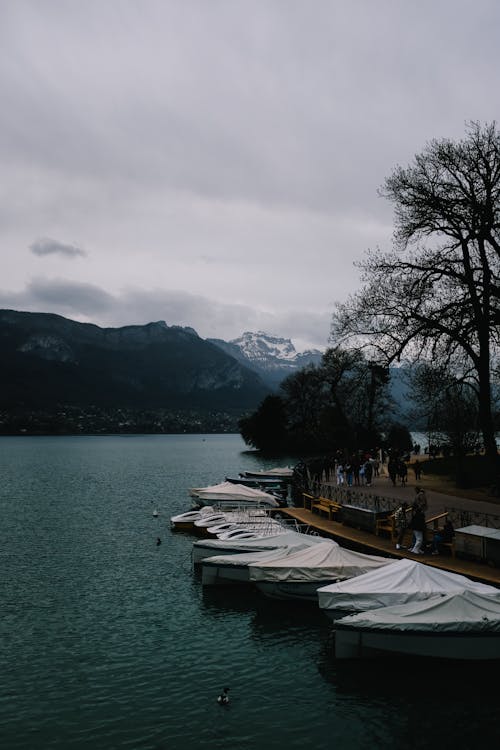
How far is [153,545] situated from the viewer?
119 feet

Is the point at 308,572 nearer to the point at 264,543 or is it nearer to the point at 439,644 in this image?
the point at 264,543

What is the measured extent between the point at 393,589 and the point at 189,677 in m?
7.02

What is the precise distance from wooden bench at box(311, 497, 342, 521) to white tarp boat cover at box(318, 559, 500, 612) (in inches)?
617

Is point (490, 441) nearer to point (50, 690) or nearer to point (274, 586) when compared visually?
point (274, 586)

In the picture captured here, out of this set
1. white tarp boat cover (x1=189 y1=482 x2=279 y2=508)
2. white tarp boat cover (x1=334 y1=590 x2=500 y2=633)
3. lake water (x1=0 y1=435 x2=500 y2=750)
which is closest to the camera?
lake water (x1=0 y1=435 x2=500 y2=750)

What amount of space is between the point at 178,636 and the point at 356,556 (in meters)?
7.74

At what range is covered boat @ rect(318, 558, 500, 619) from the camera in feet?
62.7

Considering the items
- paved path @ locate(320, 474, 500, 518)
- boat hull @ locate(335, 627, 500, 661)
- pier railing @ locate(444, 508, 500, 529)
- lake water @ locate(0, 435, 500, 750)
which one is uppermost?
pier railing @ locate(444, 508, 500, 529)

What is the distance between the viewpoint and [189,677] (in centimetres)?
1745

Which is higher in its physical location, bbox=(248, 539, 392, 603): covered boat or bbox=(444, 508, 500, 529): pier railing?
bbox=(444, 508, 500, 529): pier railing

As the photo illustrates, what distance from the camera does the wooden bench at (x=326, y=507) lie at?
Result: 36.8m

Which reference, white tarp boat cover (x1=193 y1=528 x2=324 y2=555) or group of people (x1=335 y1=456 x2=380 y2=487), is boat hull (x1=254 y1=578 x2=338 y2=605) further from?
group of people (x1=335 y1=456 x2=380 y2=487)

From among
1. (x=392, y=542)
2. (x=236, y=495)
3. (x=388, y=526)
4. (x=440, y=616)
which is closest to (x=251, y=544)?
(x=392, y=542)

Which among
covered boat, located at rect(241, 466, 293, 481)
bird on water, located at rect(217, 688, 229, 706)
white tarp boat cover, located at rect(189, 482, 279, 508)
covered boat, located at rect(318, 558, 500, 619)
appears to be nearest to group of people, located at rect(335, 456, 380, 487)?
white tarp boat cover, located at rect(189, 482, 279, 508)
